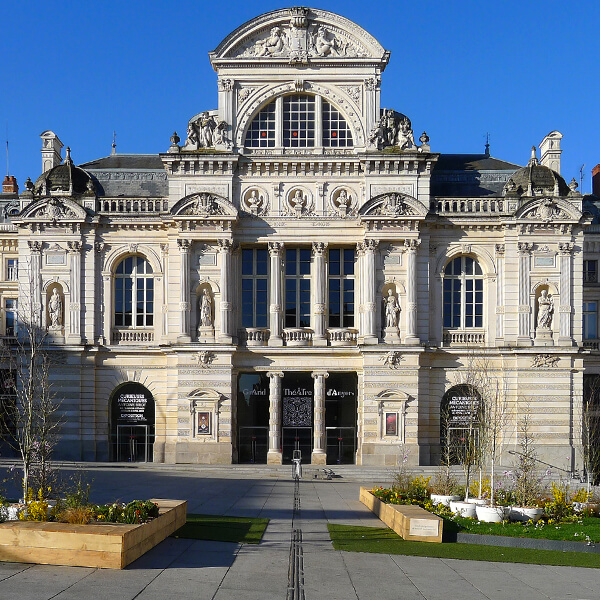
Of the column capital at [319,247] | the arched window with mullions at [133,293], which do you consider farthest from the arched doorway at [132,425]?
the column capital at [319,247]

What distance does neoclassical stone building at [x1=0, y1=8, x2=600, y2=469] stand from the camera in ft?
182

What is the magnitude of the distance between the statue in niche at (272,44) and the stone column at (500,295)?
63.9 feet

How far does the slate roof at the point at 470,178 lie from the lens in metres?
59.7

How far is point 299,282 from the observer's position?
57656mm

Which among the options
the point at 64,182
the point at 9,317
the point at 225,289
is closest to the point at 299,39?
the point at 225,289

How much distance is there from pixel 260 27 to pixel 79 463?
3031 centimetres

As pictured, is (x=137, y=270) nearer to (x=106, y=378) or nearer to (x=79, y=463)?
(x=106, y=378)

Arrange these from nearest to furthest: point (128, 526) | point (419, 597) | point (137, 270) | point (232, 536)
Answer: point (419, 597)
point (128, 526)
point (232, 536)
point (137, 270)

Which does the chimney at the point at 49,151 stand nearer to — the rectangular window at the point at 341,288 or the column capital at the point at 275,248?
the column capital at the point at 275,248

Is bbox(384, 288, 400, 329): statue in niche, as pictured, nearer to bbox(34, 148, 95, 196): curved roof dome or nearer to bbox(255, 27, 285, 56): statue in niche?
bbox(255, 27, 285, 56): statue in niche

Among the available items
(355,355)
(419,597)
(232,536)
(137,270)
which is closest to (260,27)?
(137,270)

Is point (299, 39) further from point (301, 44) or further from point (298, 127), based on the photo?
point (298, 127)

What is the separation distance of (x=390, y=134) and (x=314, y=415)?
19.0 metres

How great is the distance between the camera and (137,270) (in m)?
58.5
